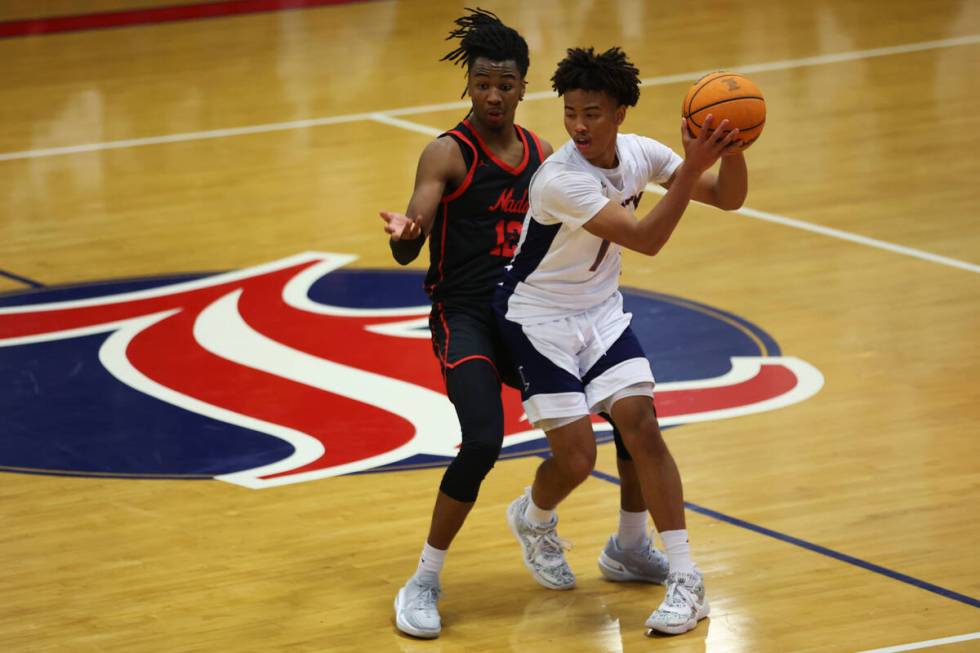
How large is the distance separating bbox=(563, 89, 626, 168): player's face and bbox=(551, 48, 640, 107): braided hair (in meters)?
0.02

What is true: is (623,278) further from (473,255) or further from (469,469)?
(469,469)

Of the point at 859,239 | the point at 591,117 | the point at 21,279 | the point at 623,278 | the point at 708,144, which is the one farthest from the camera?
the point at 859,239

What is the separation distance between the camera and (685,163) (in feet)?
17.1

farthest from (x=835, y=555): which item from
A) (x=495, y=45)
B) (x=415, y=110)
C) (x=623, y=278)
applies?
(x=415, y=110)

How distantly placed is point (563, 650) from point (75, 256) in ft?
19.1

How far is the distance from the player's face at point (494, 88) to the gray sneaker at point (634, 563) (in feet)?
4.79

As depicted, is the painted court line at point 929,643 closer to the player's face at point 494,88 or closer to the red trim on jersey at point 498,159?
the red trim on jersey at point 498,159

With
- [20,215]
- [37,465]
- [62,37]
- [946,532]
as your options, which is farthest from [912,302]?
[62,37]

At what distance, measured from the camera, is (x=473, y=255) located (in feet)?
19.1

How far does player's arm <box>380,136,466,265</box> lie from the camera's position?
5.38 meters

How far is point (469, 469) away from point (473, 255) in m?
0.75

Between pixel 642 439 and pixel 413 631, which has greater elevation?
pixel 642 439

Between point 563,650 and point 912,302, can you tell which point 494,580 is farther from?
point 912,302

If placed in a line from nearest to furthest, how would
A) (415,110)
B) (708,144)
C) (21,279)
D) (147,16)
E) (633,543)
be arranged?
(708,144), (633,543), (21,279), (415,110), (147,16)
